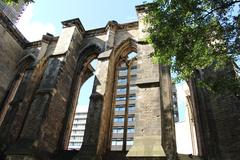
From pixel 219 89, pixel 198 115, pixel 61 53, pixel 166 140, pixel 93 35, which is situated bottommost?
pixel 166 140

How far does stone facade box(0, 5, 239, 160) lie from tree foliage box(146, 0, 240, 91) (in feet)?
3.19

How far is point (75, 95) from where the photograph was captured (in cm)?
1022

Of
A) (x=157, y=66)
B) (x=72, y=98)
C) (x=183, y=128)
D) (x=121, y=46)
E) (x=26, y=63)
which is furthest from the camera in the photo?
(x=183, y=128)

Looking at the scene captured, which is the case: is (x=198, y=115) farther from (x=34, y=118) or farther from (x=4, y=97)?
(x=4, y=97)

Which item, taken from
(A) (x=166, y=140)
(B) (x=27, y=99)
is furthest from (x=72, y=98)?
(A) (x=166, y=140)

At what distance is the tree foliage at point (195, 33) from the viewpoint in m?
A: 6.35

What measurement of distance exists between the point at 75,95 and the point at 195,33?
603cm

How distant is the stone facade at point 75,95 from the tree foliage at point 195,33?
971mm

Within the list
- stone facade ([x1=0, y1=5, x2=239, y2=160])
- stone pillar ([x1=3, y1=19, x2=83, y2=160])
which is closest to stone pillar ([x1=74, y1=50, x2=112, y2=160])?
stone facade ([x1=0, y1=5, x2=239, y2=160])

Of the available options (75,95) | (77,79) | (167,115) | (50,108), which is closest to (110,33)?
(77,79)

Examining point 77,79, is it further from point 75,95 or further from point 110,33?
point 110,33

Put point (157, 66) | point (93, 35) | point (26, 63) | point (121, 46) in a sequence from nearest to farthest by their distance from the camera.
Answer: point (157, 66), point (121, 46), point (93, 35), point (26, 63)

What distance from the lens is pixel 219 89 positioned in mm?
6449

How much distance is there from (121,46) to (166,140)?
581 cm
